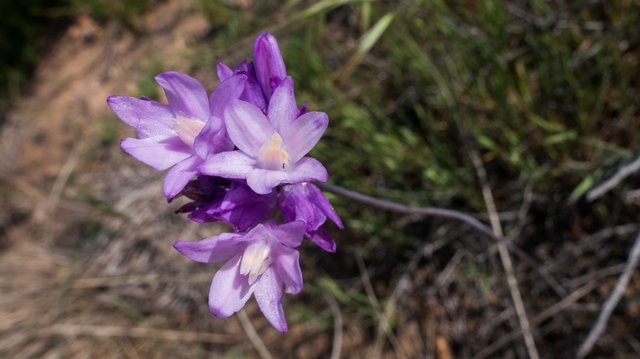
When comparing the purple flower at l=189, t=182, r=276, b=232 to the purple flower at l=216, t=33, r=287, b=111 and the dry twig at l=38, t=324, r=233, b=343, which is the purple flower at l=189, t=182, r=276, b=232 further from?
the dry twig at l=38, t=324, r=233, b=343

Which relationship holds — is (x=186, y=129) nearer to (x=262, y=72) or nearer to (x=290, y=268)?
(x=262, y=72)

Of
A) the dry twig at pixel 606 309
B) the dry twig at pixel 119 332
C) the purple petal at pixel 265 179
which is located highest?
the purple petal at pixel 265 179

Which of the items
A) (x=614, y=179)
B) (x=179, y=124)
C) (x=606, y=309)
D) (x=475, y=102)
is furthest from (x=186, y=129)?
(x=475, y=102)

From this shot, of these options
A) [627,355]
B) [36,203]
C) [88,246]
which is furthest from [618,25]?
[36,203]

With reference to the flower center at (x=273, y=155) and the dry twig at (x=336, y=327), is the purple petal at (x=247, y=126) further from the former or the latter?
the dry twig at (x=336, y=327)

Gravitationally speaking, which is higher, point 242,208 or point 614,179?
point 242,208

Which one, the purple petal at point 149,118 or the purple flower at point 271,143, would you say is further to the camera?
the purple petal at point 149,118

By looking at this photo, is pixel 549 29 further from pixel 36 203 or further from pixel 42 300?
pixel 36 203

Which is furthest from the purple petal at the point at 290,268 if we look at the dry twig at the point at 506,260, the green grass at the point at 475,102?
the dry twig at the point at 506,260
